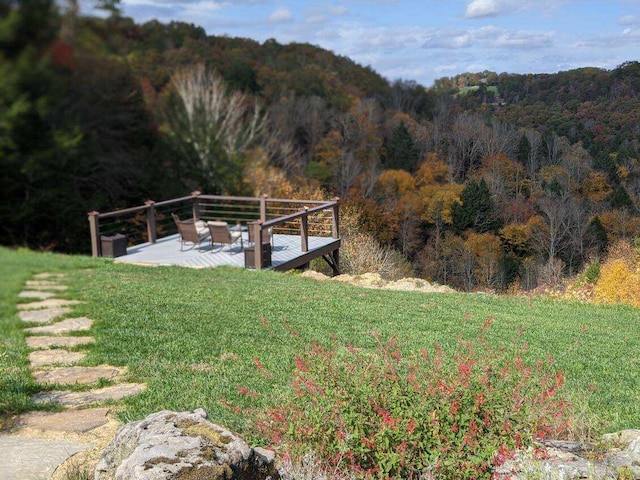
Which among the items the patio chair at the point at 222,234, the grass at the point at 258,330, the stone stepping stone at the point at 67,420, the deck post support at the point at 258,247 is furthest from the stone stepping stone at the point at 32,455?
the patio chair at the point at 222,234

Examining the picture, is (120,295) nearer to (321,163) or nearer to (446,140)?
(446,140)

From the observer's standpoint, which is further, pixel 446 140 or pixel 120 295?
pixel 446 140

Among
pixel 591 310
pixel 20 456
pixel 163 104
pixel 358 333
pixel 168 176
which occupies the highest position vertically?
pixel 163 104

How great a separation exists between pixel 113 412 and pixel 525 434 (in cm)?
247

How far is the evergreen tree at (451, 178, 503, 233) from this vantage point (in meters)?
21.2

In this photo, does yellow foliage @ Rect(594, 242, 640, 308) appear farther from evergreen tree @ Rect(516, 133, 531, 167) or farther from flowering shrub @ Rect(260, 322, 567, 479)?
flowering shrub @ Rect(260, 322, 567, 479)

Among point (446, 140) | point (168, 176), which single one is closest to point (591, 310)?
point (168, 176)

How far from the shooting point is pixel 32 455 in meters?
3.12

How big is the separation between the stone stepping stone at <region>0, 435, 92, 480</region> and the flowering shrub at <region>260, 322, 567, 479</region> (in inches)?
41.5

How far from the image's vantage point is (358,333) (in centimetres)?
643

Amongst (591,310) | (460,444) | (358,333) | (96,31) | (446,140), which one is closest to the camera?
(96,31)

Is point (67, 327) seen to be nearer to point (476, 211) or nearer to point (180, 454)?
point (180, 454)

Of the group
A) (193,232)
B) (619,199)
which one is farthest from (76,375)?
(619,199)

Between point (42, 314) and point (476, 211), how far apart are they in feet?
59.3
